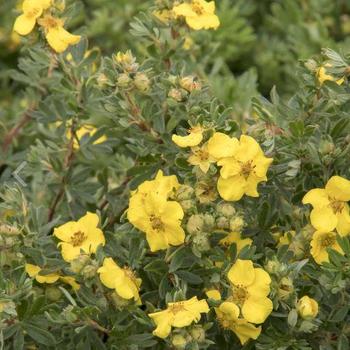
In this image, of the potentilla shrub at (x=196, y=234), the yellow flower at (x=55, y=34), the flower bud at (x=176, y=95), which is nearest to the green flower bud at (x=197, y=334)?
the potentilla shrub at (x=196, y=234)

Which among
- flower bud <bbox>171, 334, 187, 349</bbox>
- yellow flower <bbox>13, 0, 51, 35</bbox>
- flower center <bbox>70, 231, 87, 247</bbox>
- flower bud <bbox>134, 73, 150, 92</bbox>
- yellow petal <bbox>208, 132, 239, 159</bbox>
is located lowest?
flower bud <bbox>171, 334, 187, 349</bbox>

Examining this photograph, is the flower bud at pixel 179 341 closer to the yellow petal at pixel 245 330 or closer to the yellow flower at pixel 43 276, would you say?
the yellow petal at pixel 245 330

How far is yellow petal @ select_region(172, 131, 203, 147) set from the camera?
5.46ft

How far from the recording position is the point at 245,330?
1.66m

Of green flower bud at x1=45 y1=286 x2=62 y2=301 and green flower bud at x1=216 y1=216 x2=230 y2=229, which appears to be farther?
green flower bud at x1=45 y1=286 x2=62 y2=301

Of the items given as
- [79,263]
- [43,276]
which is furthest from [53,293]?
[79,263]

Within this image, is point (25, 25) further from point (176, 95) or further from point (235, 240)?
point (235, 240)

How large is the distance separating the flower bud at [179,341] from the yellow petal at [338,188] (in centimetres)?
43

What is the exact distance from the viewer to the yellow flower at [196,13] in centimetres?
199

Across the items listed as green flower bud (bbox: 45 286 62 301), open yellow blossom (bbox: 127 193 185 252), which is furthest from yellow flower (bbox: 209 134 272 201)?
green flower bud (bbox: 45 286 62 301)

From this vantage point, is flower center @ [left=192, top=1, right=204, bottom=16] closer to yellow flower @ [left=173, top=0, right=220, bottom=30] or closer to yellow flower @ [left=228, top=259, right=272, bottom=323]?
yellow flower @ [left=173, top=0, right=220, bottom=30]

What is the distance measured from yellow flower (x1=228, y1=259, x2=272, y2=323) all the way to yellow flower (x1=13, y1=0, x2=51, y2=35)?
755 millimetres

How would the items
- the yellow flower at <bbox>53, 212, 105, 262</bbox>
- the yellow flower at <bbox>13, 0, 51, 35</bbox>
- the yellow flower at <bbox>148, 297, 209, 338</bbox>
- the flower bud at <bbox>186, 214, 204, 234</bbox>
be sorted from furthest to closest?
the yellow flower at <bbox>13, 0, 51, 35</bbox> → the yellow flower at <bbox>53, 212, 105, 262</bbox> → the flower bud at <bbox>186, 214, 204, 234</bbox> → the yellow flower at <bbox>148, 297, 209, 338</bbox>

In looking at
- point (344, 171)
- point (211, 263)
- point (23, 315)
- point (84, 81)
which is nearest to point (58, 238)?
point (23, 315)
